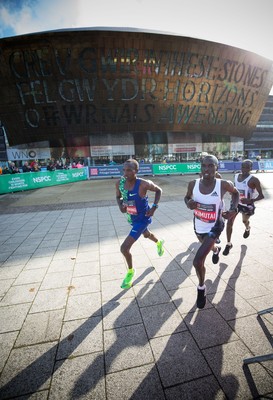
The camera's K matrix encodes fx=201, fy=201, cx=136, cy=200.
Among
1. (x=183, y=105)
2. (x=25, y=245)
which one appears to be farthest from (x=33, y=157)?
(x=25, y=245)

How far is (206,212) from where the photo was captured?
10.7 feet

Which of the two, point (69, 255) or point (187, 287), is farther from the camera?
point (69, 255)

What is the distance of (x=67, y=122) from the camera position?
110 feet

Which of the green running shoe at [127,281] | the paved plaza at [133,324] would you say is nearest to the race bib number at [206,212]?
the paved plaza at [133,324]

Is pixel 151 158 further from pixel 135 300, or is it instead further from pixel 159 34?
pixel 135 300

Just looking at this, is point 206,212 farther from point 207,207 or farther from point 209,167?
point 209,167

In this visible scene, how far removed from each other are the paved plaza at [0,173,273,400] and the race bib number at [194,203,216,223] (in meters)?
1.20

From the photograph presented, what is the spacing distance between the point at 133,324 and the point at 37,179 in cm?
1661

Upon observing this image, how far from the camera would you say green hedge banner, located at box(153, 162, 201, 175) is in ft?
74.5

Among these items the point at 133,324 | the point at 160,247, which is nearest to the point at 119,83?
the point at 160,247

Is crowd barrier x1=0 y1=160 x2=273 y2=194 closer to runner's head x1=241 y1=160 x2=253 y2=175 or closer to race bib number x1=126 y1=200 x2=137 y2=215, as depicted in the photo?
race bib number x1=126 y1=200 x2=137 y2=215

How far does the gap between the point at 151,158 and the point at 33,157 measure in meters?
22.3

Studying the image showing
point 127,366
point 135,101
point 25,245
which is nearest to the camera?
point 127,366

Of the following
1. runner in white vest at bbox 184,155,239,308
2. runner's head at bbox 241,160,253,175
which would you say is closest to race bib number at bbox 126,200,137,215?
runner in white vest at bbox 184,155,239,308
